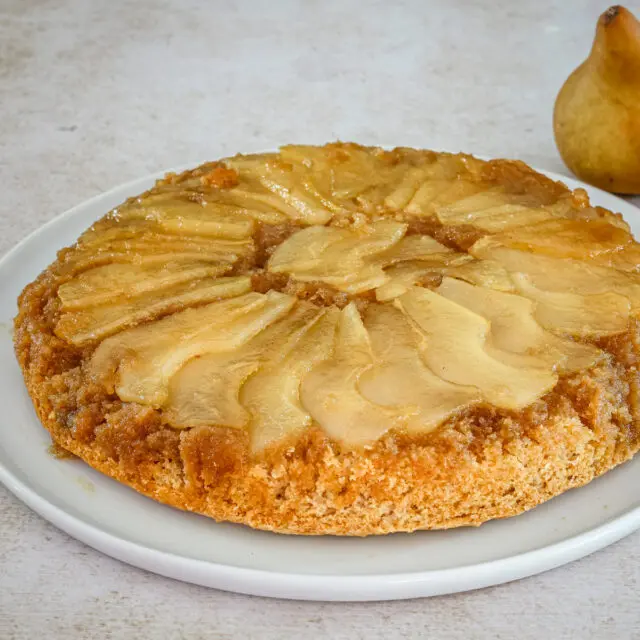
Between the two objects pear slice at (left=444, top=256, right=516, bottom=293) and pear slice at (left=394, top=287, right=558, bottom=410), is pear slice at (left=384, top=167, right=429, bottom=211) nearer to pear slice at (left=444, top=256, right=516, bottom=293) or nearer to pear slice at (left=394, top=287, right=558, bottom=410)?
pear slice at (left=444, top=256, right=516, bottom=293)

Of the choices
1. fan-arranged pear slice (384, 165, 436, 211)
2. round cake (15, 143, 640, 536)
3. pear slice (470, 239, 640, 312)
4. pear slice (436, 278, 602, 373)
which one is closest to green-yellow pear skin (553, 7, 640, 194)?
round cake (15, 143, 640, 536)

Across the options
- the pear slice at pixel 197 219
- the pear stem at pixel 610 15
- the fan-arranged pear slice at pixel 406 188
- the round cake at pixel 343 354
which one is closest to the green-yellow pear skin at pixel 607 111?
the pear stem at pixel 610 15

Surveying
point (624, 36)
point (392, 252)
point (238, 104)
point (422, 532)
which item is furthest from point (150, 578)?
point (238, 104)

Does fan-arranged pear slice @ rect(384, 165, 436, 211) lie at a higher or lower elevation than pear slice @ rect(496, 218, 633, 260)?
lower

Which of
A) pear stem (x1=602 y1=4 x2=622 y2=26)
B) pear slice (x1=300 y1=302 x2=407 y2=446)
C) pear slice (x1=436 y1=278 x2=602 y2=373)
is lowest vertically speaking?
pear slice (x1=300 y1=302 x2=407 y2=446)

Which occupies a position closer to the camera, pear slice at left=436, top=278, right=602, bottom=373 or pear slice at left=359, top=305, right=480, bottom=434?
pear slice at left=359, top=305, right=480, bottom=434

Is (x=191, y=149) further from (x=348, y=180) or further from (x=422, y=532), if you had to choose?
(x=422, y=532)

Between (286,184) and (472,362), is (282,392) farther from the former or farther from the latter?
(286,184)
